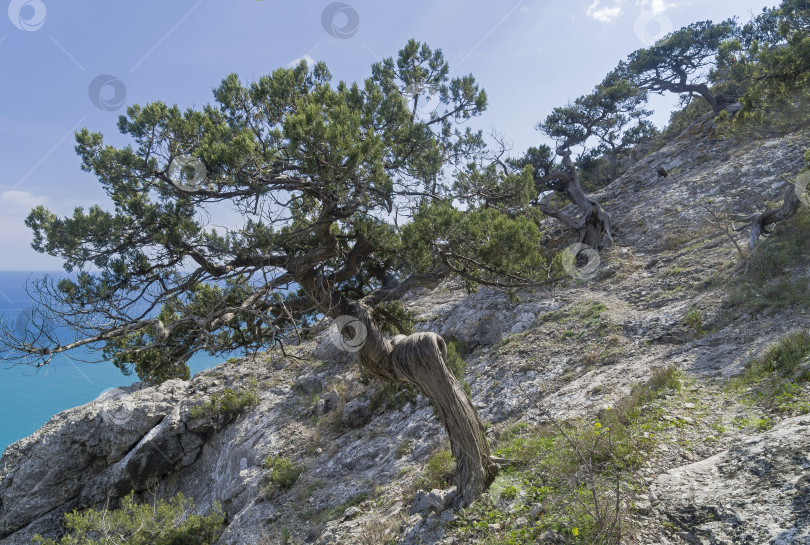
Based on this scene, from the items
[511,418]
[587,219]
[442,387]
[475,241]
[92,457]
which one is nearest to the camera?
[442,387]

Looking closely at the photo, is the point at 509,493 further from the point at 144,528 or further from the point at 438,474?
the point at 144,528

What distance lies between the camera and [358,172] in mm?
5602

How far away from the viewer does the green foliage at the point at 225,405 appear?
12391mm

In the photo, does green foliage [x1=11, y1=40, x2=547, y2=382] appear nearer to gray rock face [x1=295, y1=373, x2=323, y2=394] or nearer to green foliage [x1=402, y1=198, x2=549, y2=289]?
green foliage [x1=402, y1=198, x2=549, y2=289]

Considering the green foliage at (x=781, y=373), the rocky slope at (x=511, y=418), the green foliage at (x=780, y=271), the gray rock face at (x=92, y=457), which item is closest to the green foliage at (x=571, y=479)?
the rocky slope at (x=511, y=418)

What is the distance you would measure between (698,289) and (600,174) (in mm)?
19170

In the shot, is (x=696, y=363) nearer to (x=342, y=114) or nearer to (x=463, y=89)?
(x=342, y=114)

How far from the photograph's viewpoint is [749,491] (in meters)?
3.54

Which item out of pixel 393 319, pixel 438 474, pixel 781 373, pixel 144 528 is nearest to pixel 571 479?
pixel 438 474

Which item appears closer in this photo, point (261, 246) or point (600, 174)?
point (261, 246)

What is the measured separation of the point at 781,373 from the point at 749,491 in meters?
2.65

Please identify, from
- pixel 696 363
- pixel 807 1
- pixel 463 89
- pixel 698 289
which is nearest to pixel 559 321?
pixel 698 289

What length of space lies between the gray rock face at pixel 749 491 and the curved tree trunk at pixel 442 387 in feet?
6.32

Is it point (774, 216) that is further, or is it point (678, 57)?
point (678, 57)
